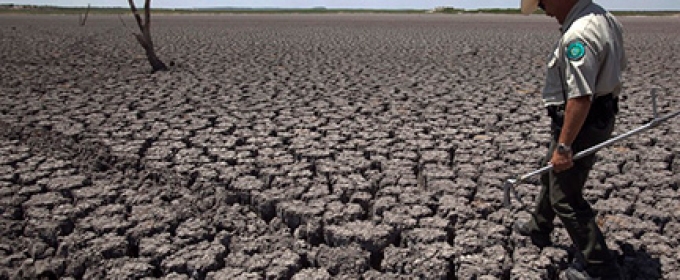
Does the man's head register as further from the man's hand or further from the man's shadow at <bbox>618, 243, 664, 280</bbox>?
the man's shadow at <bbox>618, 243, 664, 280</bbox>

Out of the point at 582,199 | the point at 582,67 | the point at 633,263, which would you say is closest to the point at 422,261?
the point at 582,199

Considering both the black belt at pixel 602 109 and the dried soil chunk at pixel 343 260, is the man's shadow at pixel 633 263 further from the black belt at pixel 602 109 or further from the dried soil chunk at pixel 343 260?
the dried soil chunk at pixel 343 260

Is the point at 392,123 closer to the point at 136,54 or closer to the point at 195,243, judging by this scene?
the point at 195,243

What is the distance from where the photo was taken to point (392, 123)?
16.0 ft

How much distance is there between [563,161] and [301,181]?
1857 mm

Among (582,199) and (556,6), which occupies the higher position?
(556,6)

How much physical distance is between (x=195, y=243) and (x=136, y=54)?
29.8 feet

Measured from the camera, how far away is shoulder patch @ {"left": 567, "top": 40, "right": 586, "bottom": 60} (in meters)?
1.81

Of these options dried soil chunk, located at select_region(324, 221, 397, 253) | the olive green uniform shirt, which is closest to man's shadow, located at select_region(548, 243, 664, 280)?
dried soil chunk, located at select_region(324, 221, 397, 253)

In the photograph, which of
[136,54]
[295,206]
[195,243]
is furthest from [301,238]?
[136,54]

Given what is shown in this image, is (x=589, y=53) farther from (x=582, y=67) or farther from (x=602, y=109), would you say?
(x=602, y=109)

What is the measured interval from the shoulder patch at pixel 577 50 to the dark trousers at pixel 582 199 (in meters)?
0.33

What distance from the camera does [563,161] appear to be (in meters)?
1.94

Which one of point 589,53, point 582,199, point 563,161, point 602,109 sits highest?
point 589,53
